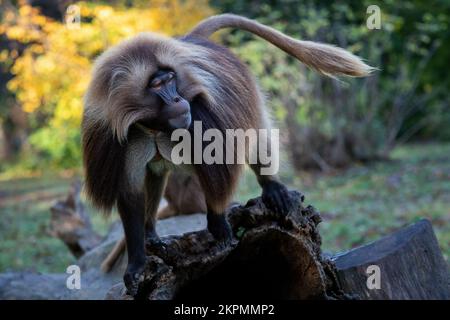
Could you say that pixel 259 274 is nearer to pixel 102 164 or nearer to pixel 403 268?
pixel 403 268

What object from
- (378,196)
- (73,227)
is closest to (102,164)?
(73,227)

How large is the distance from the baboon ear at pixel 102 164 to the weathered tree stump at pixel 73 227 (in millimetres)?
2663

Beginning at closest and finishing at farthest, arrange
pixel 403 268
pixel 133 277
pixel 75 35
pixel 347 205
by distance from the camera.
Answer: pixel 403 268 → pixel 133 277 → pixel 347 205 → pixel 75 35

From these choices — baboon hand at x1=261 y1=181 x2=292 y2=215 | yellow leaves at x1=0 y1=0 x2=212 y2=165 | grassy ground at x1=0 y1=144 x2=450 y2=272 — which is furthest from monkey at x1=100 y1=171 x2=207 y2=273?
yellow leaves at x1=0 y1=0 x2=212 y2=165

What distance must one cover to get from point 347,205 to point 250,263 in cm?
479

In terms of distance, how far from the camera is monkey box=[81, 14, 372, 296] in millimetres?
3006

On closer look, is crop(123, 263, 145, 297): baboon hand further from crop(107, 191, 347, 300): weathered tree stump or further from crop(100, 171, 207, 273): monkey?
crop(100, 171, 207, 273): monkey

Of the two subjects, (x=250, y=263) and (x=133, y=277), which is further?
(x=250, y=263)

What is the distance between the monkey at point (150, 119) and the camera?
3.01 metres

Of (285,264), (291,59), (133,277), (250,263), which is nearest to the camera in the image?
(133,277)

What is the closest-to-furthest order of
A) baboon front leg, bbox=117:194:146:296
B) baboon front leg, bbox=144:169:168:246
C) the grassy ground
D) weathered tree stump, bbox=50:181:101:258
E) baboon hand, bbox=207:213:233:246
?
baboon hand, bbox=207:213:233:246 < baboon front leg, bbox=117:194:146:296 < baboon front leg, bbox=144:169:168:246 < weathered tree stump, bbox=50:181:101:258 < the grassy ground

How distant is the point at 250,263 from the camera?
3398 mm

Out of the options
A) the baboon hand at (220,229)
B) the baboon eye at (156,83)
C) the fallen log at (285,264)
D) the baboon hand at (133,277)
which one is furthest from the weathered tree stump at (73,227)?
the baboon eye at (156,83)
